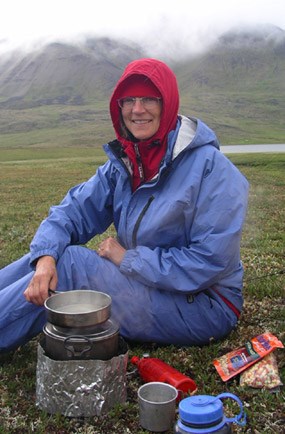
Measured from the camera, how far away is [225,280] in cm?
577

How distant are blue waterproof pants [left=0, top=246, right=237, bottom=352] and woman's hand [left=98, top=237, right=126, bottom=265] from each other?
2.4 inches

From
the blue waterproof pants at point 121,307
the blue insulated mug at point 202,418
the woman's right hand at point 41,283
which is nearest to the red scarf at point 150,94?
the blue waterproof pants at point 121,307

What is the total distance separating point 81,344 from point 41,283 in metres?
0.86

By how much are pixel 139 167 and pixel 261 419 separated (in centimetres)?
281

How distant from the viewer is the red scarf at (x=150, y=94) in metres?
5.84

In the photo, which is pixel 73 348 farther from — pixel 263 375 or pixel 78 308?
pixel 263 375

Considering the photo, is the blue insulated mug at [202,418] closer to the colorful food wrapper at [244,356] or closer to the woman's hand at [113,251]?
the colorful food wrapper at [244,356]

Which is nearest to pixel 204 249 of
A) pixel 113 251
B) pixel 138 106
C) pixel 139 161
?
pixel 113 251

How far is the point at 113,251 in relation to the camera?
220 inches

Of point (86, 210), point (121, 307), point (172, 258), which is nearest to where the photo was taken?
point (172, 258)

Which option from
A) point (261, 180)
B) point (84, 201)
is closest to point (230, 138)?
point (261, 180)

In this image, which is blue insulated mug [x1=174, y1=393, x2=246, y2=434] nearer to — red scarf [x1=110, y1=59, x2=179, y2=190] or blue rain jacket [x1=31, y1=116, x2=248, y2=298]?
blue rain jacket [x1=31, y1=116, x2=248, y2=298]

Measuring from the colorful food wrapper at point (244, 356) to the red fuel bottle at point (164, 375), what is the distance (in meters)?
0.43

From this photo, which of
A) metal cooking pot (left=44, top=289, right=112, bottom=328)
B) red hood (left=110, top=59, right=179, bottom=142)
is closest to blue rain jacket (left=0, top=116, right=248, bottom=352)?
red hood (left=110, top=59, right=179, bottom=142)
